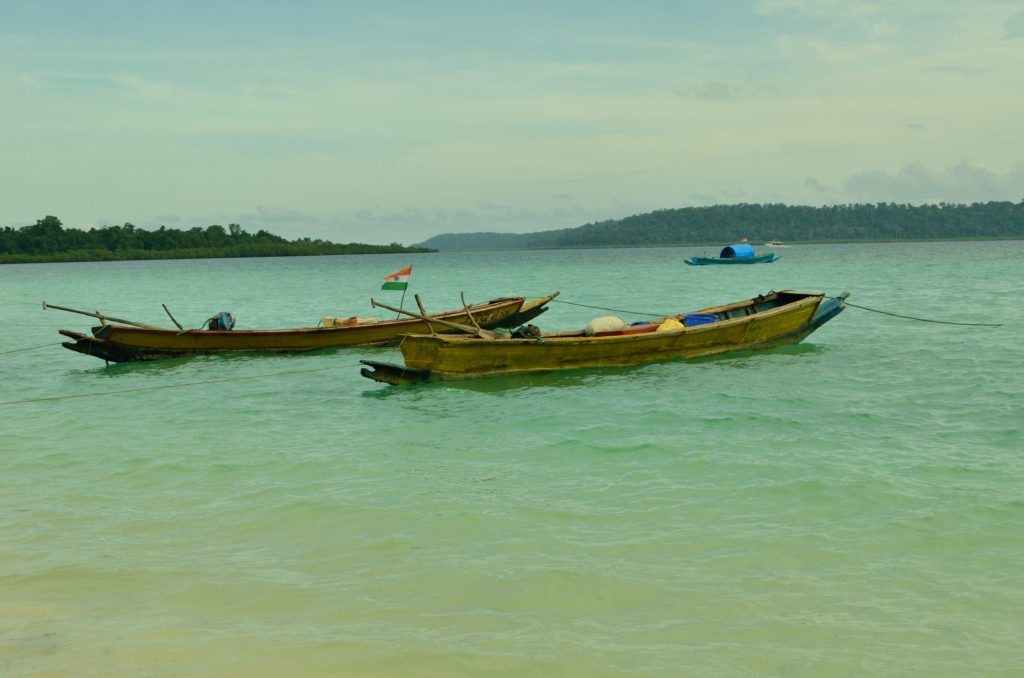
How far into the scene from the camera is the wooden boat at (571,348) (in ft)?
45.1

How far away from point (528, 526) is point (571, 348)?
746 centimetres

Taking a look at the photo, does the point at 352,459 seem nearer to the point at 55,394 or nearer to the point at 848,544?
the point at 848,544

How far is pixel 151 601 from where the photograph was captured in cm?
555

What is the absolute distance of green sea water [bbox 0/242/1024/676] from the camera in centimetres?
480

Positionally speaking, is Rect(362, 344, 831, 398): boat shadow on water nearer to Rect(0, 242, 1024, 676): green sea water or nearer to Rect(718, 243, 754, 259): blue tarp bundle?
Rect(0, 242, 1024, 676): green sea water

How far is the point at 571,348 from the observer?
46.4ft

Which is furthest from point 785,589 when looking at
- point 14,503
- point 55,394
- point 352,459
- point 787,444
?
point 55,394

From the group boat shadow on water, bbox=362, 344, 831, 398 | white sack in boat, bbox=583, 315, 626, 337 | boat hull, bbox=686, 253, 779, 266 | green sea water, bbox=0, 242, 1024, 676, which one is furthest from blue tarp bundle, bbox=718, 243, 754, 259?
white sack in boat, bbox=583, 315, 626, 337

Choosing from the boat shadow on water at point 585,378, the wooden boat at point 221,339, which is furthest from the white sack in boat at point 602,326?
the wooden boat at point 221,339

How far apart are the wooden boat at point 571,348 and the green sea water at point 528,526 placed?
0.28 m

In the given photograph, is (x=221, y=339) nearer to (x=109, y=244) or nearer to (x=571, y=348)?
(x=571, y=348)

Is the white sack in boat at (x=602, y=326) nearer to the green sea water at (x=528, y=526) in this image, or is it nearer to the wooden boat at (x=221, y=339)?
the green sea water at (x=528, y=526)

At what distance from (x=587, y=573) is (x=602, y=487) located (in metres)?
2.14

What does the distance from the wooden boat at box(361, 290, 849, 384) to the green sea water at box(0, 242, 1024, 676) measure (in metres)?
0.28
